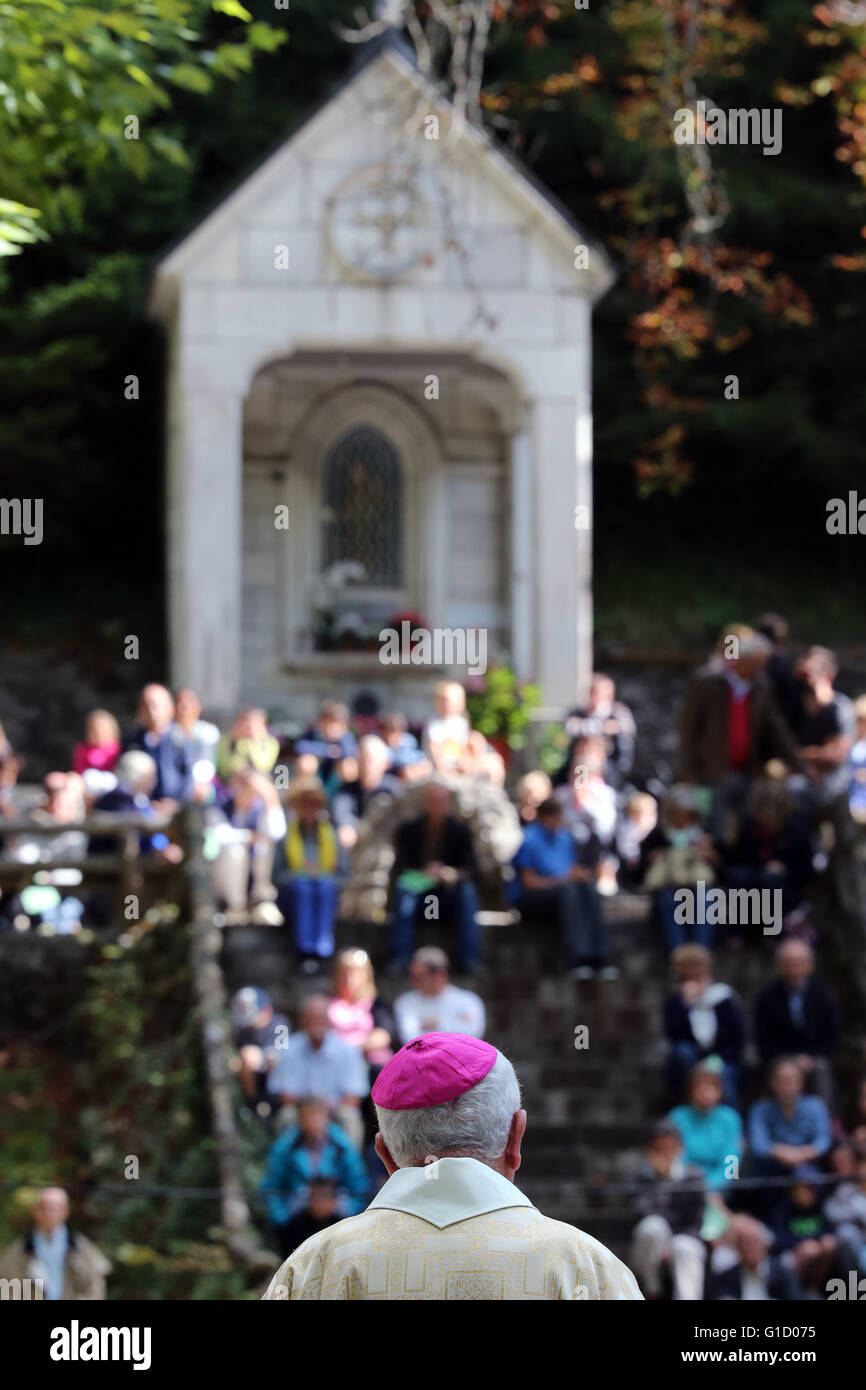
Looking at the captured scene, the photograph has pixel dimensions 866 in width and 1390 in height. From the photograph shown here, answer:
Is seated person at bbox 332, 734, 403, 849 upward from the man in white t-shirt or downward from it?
upward

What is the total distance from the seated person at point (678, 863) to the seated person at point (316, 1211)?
350cm

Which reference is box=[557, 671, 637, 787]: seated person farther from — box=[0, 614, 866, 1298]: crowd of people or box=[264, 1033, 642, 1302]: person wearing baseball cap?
box=[264, 1033, 642, 1302]: person wearing baseball cap

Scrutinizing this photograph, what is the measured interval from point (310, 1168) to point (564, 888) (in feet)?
10.3

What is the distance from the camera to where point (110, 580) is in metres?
27.7

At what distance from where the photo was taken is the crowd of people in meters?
10.7

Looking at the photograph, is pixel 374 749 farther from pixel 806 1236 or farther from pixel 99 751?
pixel 806 1236

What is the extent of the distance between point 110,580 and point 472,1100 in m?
24.8

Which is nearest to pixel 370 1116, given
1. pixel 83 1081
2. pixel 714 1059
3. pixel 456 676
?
pixel 714 1059

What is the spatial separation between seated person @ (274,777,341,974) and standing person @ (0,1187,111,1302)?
3.25 meters

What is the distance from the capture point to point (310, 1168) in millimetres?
10500

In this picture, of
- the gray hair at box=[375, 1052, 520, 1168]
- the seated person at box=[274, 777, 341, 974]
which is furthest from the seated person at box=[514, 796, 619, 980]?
the gray hair at box=[375, 1052, 520, 1168]
